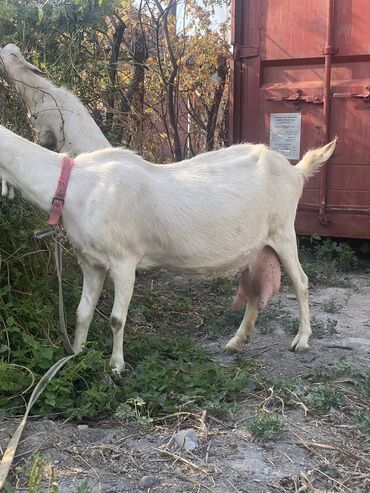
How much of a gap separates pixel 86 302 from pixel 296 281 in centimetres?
150

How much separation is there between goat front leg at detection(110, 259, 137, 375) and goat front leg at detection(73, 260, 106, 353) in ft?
0.58

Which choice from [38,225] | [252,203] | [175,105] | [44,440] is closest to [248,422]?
[44,440]

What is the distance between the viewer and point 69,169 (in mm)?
3393

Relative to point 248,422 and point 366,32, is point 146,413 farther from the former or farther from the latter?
point 366,32

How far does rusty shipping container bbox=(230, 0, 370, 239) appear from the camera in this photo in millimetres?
6250

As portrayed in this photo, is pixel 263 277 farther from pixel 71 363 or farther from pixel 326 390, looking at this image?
pixel 71 363

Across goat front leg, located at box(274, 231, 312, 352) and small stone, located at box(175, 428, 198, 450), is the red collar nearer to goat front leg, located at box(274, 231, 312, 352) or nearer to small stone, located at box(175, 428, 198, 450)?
small stone, located at box(175, 428, 198, 450)

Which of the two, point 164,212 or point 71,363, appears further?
point 164,212

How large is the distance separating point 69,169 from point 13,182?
29 cm

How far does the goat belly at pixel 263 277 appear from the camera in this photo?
4285mm

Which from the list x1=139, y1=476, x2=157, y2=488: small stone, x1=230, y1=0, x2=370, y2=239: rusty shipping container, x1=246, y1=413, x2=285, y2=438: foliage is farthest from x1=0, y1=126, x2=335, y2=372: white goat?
x1=230, y1=0, x2=370, y2=239: rusty shipping container

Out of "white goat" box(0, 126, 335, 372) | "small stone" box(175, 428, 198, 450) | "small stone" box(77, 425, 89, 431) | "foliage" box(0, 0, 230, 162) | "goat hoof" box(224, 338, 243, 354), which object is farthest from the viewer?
"foliage" box(0, 0, 230, 162)

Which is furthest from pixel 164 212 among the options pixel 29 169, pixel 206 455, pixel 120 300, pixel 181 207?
pixel 206 455

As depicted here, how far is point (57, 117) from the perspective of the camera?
4762 millimetres
